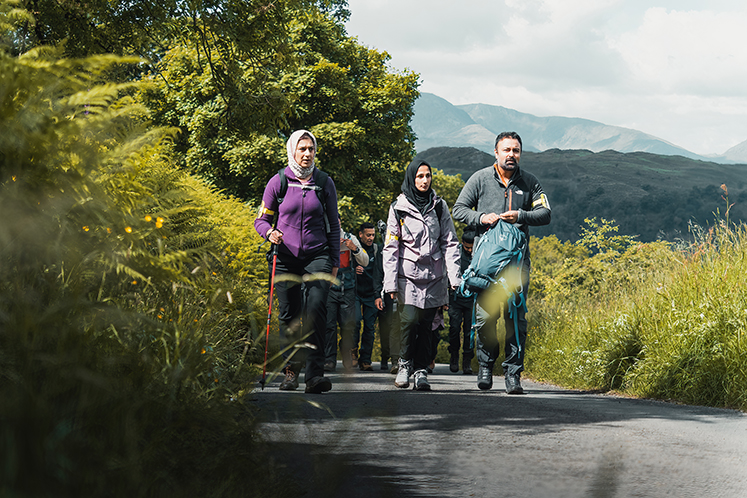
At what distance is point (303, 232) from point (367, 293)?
5813 mm

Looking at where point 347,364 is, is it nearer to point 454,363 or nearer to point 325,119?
point 454,363

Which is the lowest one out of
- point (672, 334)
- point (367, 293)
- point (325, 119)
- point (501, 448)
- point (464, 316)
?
point (501, 448)

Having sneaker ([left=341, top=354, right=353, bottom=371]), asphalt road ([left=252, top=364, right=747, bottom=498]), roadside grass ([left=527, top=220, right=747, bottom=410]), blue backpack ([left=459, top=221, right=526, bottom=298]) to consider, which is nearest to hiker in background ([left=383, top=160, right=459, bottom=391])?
blue backpack ([left=459, top=221, right=526, bottom=298])

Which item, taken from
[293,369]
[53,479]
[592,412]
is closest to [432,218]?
[293,369]

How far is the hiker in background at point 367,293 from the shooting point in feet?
40.1

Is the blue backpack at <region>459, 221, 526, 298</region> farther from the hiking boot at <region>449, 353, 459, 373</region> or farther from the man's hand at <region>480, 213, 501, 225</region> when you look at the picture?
the hiking boot at <region>449, 353, 459, 373</region>

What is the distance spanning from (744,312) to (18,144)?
6.26m

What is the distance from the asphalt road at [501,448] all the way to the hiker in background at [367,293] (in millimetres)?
5907

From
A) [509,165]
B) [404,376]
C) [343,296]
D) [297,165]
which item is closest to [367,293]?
[343,296]

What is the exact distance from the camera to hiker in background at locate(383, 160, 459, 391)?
771cm

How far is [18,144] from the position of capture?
8.47 feet

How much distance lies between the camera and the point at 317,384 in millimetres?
6516

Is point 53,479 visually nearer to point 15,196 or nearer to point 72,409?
point 72,409

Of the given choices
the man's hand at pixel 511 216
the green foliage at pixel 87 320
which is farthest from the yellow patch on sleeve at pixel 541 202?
the green foliage at pixel 87 320
